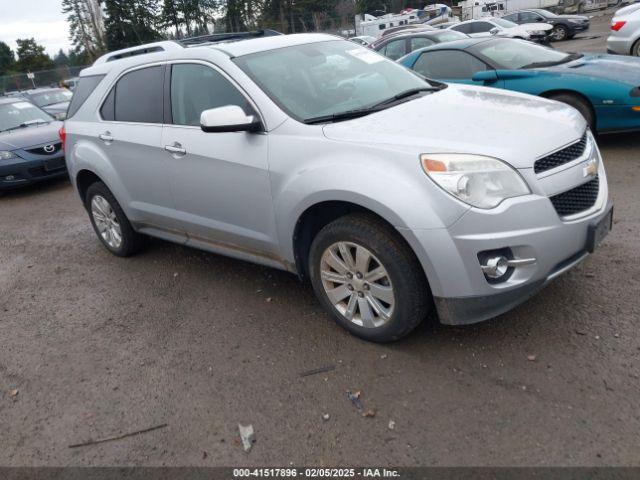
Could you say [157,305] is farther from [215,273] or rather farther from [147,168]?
[147,168]

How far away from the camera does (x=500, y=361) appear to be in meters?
2.97

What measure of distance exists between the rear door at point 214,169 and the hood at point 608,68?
4503mm

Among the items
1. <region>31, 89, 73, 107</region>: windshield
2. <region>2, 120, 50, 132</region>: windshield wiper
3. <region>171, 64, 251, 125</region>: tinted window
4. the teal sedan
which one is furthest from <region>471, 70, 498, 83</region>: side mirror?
<region>31, 89, 73, 107</region>: windshield

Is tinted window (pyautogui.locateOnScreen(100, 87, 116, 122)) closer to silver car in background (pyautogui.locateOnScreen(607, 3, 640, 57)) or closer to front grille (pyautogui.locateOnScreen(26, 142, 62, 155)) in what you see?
front grille (pyautogui.locateOnScreen(26, 142, 62, 155))

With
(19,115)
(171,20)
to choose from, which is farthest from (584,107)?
(171,20)

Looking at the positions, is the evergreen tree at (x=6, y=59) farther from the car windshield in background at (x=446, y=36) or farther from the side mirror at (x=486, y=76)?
the side mirror at (x=486, y=76)

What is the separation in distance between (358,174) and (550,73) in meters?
4.53

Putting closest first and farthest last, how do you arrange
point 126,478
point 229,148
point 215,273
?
point 126,478, point 229,148, point 215,273

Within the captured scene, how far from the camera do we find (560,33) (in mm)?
25547

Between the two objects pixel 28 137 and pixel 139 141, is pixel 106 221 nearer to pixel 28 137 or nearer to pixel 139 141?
pixel 139 141

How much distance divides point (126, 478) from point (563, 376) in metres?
2.22

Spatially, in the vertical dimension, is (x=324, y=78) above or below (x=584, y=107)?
above

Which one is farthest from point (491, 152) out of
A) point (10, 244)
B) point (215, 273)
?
point (10, 244)

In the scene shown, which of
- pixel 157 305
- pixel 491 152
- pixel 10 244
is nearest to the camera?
pixel 491 152
